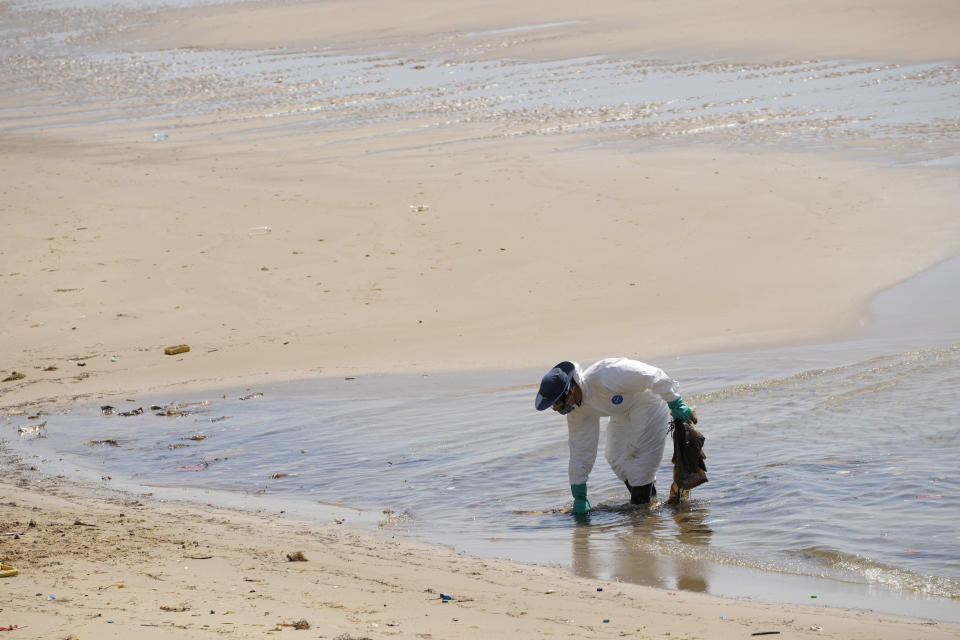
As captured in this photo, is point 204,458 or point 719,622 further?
point 204,458

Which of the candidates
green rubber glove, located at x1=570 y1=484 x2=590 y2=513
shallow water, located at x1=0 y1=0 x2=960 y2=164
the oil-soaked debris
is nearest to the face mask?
green rubber glove, located at x1=570 y1=484 x2=590 y2=513

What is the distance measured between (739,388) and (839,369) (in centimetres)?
91

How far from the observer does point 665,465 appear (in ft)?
26.3

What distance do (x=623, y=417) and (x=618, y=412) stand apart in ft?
0.33

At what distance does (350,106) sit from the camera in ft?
74.4

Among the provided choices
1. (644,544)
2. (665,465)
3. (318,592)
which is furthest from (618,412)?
(318,592)

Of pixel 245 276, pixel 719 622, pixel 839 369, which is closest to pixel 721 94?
pixel 245 276

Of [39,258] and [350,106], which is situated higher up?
[350,106]

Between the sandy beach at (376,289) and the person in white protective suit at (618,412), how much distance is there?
1.04m

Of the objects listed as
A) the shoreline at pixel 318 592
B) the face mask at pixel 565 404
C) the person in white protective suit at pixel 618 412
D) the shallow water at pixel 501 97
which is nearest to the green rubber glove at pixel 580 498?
the person in white protective suit at pixel 618 412

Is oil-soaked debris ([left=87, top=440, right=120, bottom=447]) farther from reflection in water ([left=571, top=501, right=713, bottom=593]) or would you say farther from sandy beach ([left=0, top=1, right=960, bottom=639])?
reflection in water ([left=571, top=501, right=713, bottom=593])

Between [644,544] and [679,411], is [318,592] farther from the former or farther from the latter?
[679,411]

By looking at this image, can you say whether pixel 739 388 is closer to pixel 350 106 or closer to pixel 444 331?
pixel 444 331

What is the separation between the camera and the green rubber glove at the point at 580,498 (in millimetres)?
7109
